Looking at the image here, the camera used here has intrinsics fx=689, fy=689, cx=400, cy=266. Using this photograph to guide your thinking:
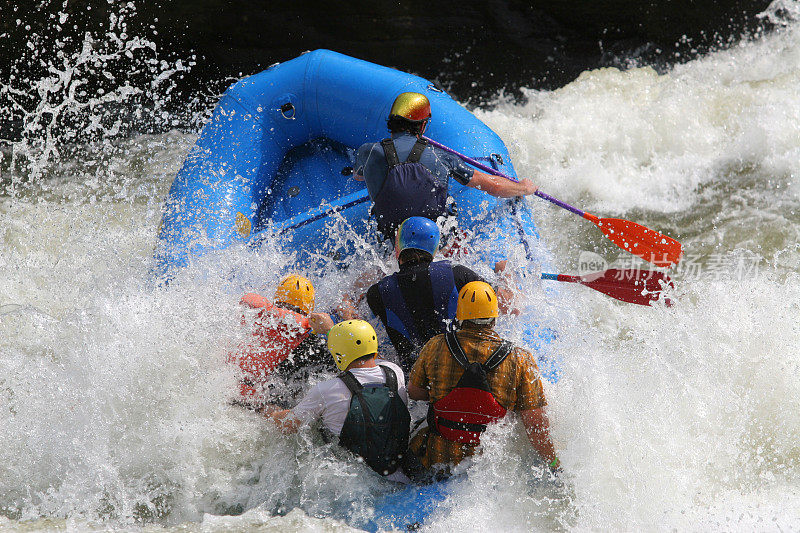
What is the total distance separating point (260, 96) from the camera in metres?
5.05

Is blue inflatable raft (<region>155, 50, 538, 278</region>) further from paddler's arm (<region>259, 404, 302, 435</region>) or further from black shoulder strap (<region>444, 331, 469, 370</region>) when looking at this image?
black shoulder strap (<region>444, 331, 469, 370</region>)

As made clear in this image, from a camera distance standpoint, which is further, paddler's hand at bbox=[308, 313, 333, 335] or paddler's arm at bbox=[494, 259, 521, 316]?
paddler's arm at bbox=[494, 259, 521, 316]

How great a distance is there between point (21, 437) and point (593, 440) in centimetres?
293

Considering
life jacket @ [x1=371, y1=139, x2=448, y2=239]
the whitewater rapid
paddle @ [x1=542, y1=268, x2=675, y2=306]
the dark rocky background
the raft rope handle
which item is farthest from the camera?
the dark rocky background

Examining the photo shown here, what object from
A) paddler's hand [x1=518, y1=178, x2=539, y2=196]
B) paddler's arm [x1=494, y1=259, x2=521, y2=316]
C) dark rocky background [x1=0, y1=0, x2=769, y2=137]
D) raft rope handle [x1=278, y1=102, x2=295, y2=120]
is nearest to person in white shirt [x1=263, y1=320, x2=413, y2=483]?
paddler's arm [x1=494, y1=259, x2=521, y2=316]

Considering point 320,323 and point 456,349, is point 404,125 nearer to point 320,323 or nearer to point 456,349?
point 320,323

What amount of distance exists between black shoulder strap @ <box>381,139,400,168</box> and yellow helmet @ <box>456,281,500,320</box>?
45.6 inches

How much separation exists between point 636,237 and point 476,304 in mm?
1928

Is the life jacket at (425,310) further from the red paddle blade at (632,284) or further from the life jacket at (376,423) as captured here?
the red paddle blade at (632,284)

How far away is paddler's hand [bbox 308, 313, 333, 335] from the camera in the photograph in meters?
3.53

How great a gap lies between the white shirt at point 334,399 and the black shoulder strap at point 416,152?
1294mm

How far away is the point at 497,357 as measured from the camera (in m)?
2.93

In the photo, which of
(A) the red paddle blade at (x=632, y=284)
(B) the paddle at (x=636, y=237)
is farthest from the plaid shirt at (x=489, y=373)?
(B) the paddle at (x=636, y=237)

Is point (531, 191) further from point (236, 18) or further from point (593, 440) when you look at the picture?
point (236, 18)
